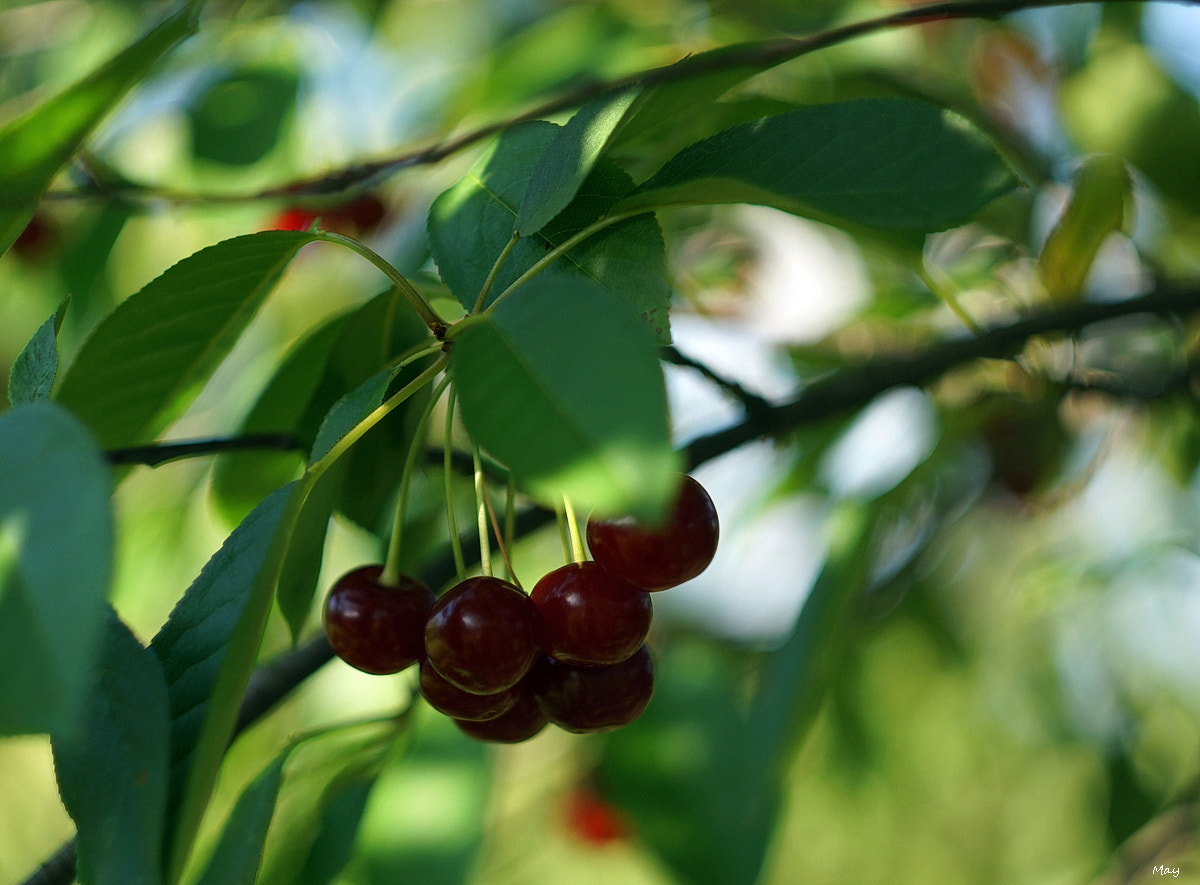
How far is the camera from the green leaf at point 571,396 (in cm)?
36

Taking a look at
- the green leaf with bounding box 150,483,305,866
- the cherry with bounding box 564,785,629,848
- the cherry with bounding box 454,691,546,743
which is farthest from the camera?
the cherry with bounding box 564,785,629,848

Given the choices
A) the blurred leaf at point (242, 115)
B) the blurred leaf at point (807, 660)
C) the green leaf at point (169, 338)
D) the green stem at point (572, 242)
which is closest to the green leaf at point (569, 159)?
the green stem at point (572, 242)

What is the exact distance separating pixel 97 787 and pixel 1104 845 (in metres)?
1.52

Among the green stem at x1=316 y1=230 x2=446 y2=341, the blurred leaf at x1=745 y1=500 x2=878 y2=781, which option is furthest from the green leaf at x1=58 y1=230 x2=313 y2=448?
the blurred leaf at x1=745 y1=500 x2=878 y2=781

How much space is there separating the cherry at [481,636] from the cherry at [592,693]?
5cm

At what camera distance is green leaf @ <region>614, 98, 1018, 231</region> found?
1.68 feet

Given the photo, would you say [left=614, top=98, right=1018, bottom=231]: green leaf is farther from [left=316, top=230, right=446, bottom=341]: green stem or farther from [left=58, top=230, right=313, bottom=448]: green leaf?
[left=58, top=230, right=313, bottom=448]: green leaf

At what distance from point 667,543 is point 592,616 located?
65 mm

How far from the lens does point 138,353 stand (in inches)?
28.0

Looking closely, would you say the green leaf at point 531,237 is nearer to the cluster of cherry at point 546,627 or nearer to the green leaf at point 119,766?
the cluster of cherry at point 546,627

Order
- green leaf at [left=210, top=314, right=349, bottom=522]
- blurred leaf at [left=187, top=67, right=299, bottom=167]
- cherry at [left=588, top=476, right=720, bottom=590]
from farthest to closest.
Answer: blurred leaf at [left=187, top=67, right=299, bottom=167] < green leaf at [left=210, top=314, right=349, bottom=522] < cherry at [left=588, top=476, right=720, bottom=590]

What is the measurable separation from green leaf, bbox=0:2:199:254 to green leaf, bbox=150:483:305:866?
26cm

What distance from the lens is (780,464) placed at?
5.16 feet

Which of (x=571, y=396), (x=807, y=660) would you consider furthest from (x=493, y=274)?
(x=807, y=660)
